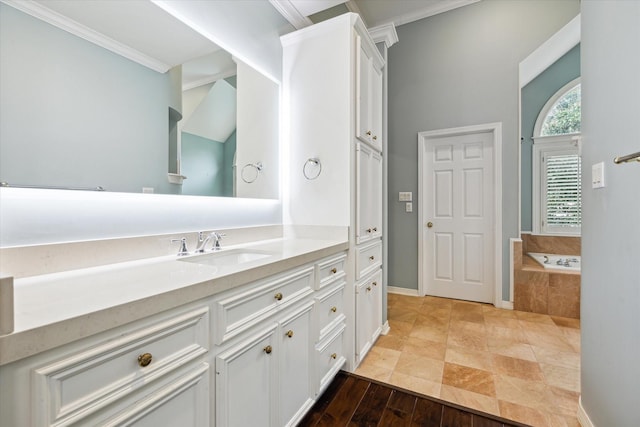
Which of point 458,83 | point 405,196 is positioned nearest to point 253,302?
point 405,196

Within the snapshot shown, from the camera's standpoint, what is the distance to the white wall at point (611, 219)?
3.45ft

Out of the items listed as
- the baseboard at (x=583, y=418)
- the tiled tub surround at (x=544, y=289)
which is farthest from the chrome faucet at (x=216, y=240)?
the tiled tub surround at (x=544, y=289)

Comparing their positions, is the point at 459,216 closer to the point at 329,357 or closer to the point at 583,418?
the point at 583,418

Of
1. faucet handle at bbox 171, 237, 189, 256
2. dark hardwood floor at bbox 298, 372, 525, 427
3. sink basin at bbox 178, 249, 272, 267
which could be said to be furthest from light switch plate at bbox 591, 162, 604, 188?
faucet handle at bbox 171, 237, 189, 256

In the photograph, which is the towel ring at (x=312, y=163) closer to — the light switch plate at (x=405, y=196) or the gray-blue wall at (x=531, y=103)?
the light switch plate at (x=405, y=196)

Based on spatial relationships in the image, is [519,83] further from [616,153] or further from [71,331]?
[71,331]

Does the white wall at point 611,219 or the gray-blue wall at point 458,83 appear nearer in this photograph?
the white wall at point 611,219

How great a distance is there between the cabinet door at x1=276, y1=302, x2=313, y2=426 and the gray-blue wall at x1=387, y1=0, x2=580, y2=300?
8.23 feet

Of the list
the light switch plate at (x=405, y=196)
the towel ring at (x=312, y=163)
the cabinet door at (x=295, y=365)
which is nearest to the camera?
the cabinet door at (x=295, y=365)

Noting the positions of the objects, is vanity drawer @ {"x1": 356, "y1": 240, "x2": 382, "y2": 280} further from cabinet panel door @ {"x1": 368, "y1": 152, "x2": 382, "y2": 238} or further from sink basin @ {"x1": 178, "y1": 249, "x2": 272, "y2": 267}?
sink basin @ {"x1": 178, "y1": 249, "x2": 272, "y2": 267}

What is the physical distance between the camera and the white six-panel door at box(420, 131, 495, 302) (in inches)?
129

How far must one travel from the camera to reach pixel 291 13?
2215 mm

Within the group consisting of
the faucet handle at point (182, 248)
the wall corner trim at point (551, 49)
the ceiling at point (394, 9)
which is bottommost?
the faucet handle at point (182, 248)

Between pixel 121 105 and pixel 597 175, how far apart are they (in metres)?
2.15
